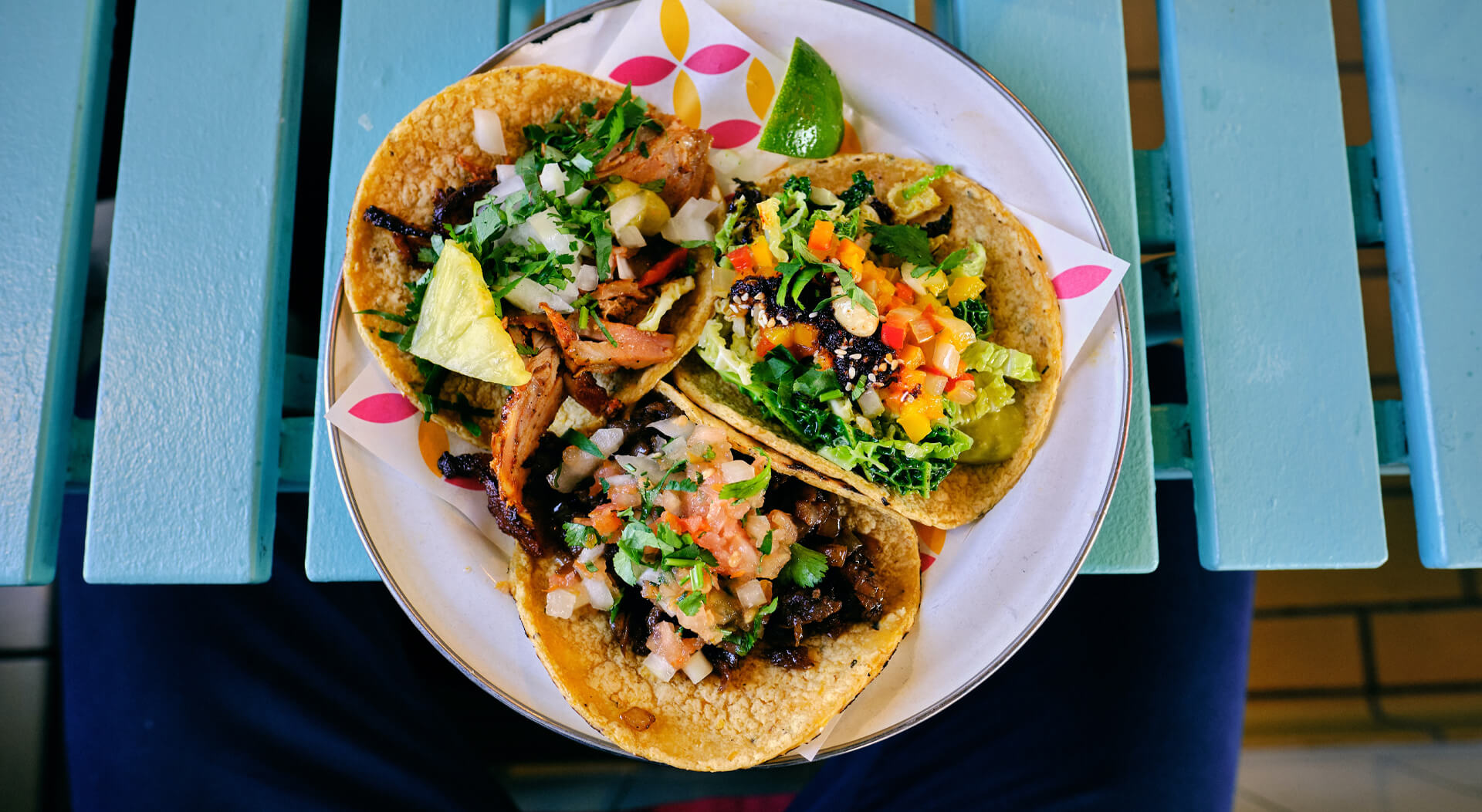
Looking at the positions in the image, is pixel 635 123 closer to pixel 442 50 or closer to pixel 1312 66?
pixel 442 50

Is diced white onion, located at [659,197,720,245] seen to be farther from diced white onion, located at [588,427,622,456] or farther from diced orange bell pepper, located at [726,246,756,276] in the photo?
diced white onion, located at [588,427,622,456]

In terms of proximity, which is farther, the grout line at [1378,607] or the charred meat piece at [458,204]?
the grout line at [1378,607]

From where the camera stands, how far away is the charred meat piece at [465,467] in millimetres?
2049

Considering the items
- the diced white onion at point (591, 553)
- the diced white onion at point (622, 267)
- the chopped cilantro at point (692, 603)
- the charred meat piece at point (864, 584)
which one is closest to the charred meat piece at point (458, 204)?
the diced white onion at point (622, 267)

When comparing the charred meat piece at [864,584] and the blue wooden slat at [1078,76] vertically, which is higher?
the blue wooden slat at [1078,76]

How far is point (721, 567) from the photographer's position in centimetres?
196

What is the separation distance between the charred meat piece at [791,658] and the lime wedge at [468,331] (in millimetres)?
911

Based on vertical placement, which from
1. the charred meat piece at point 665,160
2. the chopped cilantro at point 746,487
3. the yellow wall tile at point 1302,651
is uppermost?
the charred meat piece at point 665,160

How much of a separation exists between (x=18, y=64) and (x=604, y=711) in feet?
7.74

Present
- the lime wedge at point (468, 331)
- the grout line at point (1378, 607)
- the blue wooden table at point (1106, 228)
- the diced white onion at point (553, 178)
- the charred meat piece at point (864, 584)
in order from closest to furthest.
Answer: the lime wedge at point (468, 331), the diced white onion at point (553, 178), the charred meat piece at point (864, 584), the blue wooden table at point (1106, 228), the grout line at point (1378, 607)

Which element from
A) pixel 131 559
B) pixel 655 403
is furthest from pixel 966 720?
pixel 131 559

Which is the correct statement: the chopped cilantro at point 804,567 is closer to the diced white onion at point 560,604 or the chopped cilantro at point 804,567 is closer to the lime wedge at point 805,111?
the diced white onion at point 560,604

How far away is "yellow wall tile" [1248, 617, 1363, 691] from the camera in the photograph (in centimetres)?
379

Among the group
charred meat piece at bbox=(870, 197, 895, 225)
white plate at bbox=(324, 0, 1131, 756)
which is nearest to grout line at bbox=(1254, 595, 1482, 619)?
white plate at bbox=(324, 0, 1131, 756)
